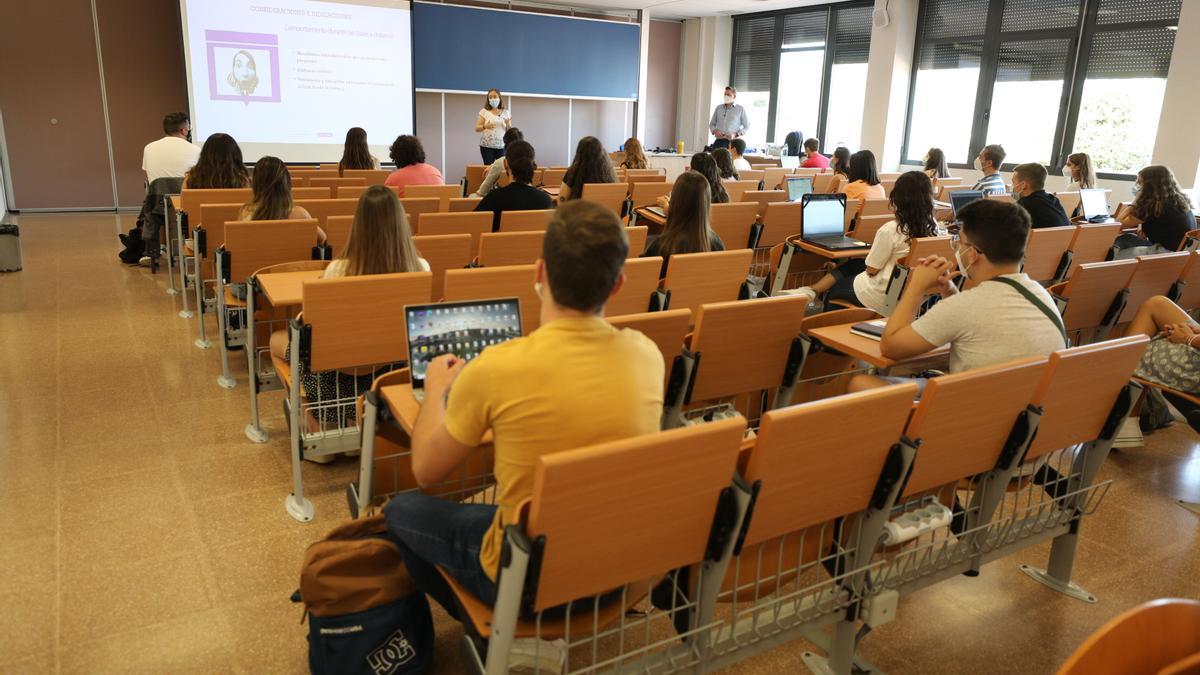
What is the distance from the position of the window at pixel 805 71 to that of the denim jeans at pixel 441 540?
37.0ft

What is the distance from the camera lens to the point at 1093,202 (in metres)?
6.71

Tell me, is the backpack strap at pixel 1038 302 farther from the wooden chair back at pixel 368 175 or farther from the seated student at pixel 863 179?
the wooden chair back at pixel 368 175

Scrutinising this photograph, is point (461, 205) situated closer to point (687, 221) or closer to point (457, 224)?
point (457, 224)

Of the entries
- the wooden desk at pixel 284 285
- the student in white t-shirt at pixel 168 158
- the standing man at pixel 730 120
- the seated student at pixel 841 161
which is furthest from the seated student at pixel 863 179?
the standing man at pixel 730 120

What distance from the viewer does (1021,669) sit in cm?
229

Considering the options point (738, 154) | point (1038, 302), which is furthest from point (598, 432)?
point (738, 154)

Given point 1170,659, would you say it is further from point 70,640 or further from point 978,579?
point 70,640

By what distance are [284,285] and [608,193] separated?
335cm

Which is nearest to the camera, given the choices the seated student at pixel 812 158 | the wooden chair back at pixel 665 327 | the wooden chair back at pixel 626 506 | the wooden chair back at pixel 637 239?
the wooden chair back at pixel 626 506

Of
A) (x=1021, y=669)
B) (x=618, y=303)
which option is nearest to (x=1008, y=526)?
(x=1021, y=669)

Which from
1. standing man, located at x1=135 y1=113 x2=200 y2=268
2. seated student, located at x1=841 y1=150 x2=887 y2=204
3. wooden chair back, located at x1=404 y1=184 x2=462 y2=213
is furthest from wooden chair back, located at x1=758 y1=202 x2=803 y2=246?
standing man, located at x1=135 y1=113 x2=200 y2=268

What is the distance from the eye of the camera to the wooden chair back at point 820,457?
5.10ft

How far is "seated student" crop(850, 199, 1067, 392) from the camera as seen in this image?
7.89ft

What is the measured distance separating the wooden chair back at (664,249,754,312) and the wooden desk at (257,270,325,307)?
5.00ft
